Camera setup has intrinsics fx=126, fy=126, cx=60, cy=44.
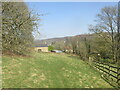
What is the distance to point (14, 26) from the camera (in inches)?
277

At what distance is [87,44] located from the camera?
18.2m

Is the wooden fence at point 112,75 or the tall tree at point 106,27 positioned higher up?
the tall tree at point 106,27

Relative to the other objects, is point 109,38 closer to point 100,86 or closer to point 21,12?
point 100,86

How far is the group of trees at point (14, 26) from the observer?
20.3ft

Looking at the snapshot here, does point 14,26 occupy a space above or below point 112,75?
above

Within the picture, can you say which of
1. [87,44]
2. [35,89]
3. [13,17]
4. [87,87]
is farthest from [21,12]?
[87,44]

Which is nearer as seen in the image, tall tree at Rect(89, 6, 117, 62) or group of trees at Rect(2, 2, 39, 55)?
group of trees at Rect(2, 2, 39, 55)

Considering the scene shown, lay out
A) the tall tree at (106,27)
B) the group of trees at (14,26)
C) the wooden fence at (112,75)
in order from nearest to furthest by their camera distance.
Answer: the group of trees at (14,26)
the wooden fence at (112,75)
the tall tree at (106,27)

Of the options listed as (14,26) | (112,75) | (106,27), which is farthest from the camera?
(106,27)

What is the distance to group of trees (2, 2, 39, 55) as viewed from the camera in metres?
6.18

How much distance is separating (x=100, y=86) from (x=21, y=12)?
6387 mm

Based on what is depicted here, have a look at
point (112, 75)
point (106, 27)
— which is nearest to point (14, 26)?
point (112, 75)

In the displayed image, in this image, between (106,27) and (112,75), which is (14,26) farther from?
(106,27)

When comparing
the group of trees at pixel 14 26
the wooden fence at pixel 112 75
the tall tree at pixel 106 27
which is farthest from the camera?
the tall tree at pixel 106 27
